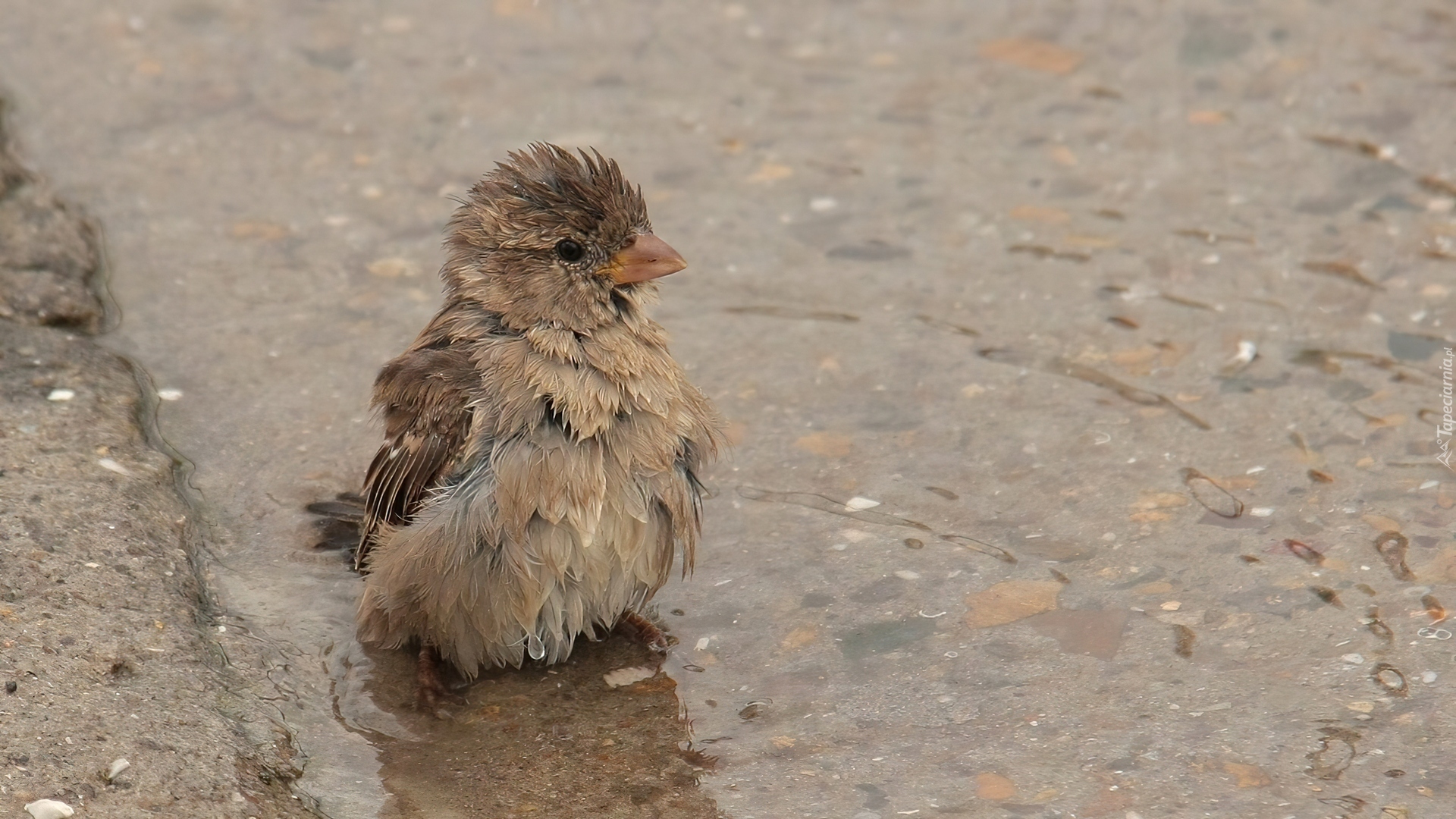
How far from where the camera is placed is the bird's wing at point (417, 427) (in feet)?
14.7

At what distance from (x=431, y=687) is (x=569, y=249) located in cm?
125

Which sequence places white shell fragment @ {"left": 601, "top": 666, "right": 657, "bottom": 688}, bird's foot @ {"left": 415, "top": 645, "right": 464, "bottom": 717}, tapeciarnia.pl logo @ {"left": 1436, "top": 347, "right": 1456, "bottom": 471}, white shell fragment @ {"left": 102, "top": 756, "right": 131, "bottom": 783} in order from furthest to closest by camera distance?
tapeciarnia.pl logo @ {"left": 1436, "top": 347, "right": 1456, "bottom": 471} < white shell fragment @ {"left": 601, "top": 666, "right": 657, "bottom": 688} < bird's foot @ {"left": 415, "top": 645, "right": 464, "bottom": 717} < white shell fragment @ {"left": 102, "top": 756, "right": 131, "bottom": 783}

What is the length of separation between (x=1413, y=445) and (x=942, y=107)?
2839 mm

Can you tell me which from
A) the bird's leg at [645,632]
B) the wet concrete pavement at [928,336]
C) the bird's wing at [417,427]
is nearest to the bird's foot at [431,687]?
the wet concrete pavement at [928,336]

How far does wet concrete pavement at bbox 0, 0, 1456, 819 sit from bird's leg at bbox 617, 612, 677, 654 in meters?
0.13

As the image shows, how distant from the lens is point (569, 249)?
4.72 metres

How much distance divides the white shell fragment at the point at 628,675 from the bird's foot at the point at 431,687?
0.41 meters

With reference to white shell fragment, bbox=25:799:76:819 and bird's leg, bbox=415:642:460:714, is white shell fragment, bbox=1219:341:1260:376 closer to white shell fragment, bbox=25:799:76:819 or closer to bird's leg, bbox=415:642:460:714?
bird's leg, bbox=415:642:460:714

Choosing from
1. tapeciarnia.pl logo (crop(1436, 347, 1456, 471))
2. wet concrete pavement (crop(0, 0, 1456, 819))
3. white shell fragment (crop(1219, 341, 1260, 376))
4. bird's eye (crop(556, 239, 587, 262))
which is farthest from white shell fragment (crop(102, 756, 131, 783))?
tapeciarnia.pl logo (crop(1436, 347, 1456, 471))

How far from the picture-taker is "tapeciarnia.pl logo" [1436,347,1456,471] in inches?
208

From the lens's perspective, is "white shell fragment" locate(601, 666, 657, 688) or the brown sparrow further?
"white shell fragment" locate(601, 666, 657, 688)

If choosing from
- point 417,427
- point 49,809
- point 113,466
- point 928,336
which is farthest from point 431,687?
point 928,336

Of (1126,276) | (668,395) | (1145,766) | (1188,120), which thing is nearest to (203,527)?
(668,395)

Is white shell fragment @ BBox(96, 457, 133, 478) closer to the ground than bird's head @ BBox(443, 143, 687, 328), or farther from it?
closer to the ground
